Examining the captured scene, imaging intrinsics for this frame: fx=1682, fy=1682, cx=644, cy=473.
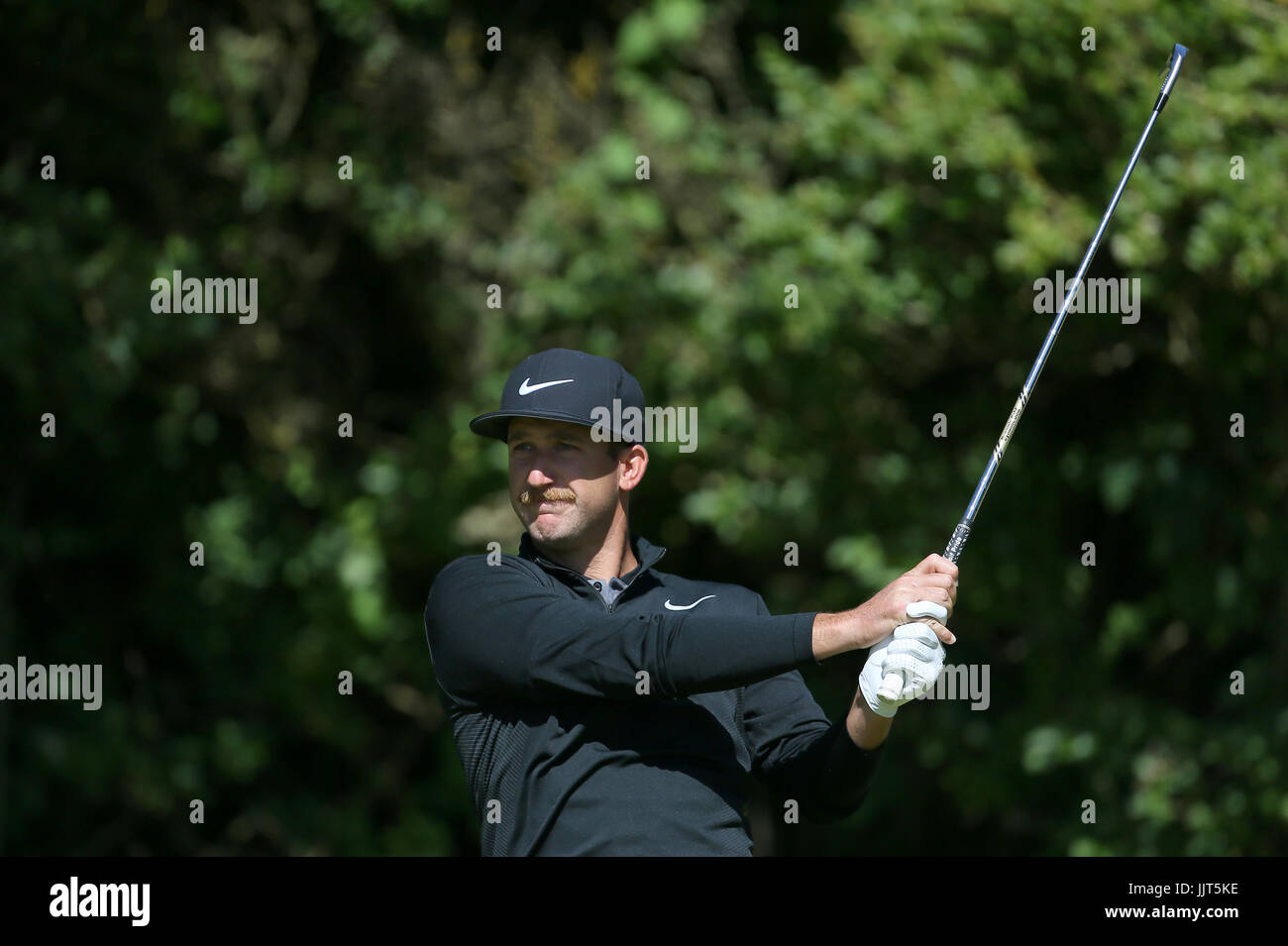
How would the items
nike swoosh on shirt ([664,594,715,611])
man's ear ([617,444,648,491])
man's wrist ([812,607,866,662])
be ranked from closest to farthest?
man's wrist ([812,607,866,662])
nike swoosh on shirt ([664,594,715,611])
man's ear ([617,444,648,491])

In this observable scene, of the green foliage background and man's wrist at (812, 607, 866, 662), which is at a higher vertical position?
the green foliage background

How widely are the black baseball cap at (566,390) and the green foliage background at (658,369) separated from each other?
362cm

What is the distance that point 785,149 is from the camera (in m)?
7.84

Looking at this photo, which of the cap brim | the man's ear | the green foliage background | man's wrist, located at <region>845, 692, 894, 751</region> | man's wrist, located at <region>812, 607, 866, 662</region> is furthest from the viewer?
the green foliage background

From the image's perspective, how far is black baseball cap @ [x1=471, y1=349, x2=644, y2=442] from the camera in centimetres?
323

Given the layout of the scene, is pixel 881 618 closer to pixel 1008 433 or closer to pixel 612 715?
pixel 612 715

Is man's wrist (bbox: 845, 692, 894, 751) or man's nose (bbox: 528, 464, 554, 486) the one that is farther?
man's nose (bbox: 528, 464, 554, 486)

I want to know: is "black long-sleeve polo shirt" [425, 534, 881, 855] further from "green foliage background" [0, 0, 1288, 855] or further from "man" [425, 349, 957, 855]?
"green foliage background" [0, 0, 1288, 855]

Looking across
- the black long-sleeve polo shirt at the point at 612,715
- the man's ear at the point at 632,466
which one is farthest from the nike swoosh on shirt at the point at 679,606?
the man's ear at the point at 632,466

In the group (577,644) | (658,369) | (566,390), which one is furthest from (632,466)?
(658,369)

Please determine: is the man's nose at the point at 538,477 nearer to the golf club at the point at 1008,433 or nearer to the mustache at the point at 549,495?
the mustache at the point at 549,495

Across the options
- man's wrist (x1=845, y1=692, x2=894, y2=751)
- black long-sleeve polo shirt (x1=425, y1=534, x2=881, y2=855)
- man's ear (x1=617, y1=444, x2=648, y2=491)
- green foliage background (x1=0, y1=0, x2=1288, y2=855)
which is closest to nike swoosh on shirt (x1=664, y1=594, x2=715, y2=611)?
black long-sleeve polo shirt (x1=425, y1=534, x2=881, y2=855)

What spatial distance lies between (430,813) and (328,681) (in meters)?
1.04

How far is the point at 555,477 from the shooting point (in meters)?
3.29
